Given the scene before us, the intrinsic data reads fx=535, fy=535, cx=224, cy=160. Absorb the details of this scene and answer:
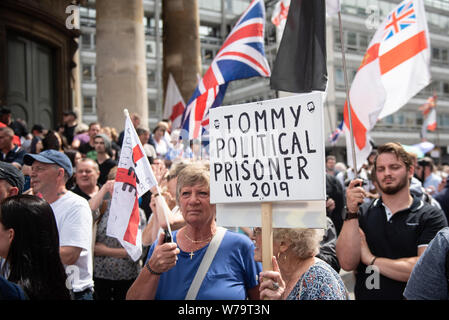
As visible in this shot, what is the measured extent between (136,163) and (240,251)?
2.86 feet

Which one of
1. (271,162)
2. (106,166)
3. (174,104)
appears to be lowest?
(271,162)

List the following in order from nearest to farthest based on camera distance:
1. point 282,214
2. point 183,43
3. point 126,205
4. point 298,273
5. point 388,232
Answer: point 282,214 → point 298,273 → point 126,205 → point 388,232 → point 183,43

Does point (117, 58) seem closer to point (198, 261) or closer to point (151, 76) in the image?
point (198, 261)

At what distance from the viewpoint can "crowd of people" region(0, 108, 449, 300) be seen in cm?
252

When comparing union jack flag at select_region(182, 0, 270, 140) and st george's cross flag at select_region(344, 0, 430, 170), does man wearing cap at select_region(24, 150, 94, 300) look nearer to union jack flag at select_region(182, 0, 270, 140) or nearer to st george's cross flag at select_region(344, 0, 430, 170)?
st george's cross flag at select_region(344, 0, 430, 170)

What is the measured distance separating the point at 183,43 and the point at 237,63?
8.20m

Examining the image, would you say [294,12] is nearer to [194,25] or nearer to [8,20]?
[8,20]

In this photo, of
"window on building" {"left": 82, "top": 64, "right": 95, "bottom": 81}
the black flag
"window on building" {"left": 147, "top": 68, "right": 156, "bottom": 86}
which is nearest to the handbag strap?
the black flag

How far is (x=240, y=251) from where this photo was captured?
126 inches

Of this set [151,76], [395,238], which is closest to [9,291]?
[395,238]

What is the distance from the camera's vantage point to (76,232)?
3641 millimetres

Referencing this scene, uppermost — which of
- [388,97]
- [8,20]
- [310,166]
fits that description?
[8,20]

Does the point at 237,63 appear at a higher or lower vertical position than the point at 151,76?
lower
